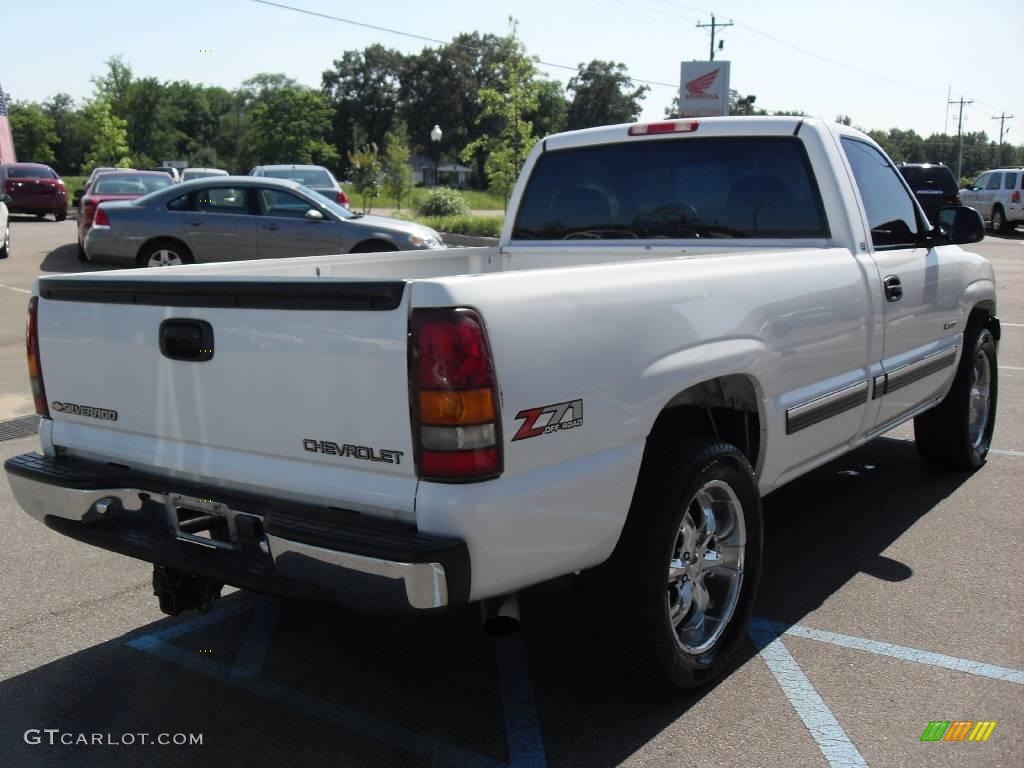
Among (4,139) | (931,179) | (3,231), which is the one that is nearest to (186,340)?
(3,231)

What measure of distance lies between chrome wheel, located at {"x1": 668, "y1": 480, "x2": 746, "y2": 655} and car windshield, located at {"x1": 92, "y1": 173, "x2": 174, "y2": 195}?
17207 millimetres

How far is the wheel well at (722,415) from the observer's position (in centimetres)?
350

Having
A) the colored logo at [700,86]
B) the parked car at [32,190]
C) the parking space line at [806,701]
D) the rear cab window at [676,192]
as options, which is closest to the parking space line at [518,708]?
the parking space line at [806,701]

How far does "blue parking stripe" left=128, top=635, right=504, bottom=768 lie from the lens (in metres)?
2.99

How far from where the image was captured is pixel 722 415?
3.77 m

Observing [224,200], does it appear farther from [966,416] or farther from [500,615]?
[500,615]

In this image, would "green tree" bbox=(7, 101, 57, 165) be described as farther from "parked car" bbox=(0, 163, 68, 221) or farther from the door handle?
the door handle

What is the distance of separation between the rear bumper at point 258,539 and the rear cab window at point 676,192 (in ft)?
8.52

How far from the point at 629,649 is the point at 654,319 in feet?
3.31

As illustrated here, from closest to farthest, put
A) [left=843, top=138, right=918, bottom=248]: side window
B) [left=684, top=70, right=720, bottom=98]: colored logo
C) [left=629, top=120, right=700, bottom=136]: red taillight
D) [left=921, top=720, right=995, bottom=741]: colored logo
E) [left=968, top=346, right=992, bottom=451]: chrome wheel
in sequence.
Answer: [left=921, top=720, right=995, bottom=741]: colored logo
[left=843, top=138, right=918, bottom=248]: side window
[left=629, top=120, right=700, bottom=136]: red taillight
[left=968, top=346, right=992, bottom=451]: chrome wheel
[left=684, top=70, right=720, bottom=98]: colored logo

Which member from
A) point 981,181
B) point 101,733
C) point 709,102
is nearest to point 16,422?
point 101,733

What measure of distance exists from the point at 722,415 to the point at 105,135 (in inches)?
2554

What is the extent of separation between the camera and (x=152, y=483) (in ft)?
10.1

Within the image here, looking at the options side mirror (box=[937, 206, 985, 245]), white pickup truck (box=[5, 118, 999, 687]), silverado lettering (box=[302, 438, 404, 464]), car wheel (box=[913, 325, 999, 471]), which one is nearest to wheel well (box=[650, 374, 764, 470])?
white pickup truck (box=[5, 118, 999, 687])
